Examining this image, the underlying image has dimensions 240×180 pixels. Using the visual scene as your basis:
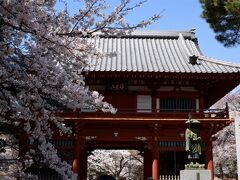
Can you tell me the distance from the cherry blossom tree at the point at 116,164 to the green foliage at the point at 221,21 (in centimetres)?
2526

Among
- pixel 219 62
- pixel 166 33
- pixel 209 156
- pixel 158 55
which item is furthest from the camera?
pixel 166 33

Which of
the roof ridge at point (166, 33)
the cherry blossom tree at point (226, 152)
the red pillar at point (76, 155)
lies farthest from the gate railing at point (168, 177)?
the cherry blossom tree at point (226, 152)

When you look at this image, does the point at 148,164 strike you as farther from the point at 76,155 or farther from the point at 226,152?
the point at 226,152

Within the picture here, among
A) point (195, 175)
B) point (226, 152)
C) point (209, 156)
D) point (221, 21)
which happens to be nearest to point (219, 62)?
point (209, 156)

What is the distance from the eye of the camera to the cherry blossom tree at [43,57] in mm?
Result: 5312

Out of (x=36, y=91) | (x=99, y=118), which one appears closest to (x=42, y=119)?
(x=36, y=91)

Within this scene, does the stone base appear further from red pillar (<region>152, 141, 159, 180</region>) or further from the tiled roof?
the tiled roof

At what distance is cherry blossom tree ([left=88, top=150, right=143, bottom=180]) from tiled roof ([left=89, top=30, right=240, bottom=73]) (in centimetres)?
1673

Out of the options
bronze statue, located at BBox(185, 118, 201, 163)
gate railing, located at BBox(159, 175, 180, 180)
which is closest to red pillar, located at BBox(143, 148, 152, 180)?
gate railing, located at BBox(159, 175, 180, 180)

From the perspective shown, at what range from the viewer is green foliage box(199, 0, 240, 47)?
12.2 m

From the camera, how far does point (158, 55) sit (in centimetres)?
2022

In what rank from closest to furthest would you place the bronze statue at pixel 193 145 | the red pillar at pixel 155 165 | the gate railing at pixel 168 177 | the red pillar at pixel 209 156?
the bronze statue at pixel 193 145, the red pillar at pixel 155 165, the red pillar at pixel 209 156, the gate railing at pixel 168 177

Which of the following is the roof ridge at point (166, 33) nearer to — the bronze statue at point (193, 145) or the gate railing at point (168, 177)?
the gate railing at point (168, 177)

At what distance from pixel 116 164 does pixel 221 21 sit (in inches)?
1088
